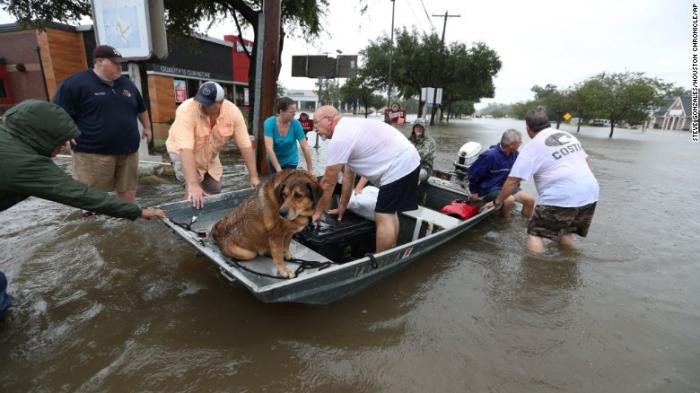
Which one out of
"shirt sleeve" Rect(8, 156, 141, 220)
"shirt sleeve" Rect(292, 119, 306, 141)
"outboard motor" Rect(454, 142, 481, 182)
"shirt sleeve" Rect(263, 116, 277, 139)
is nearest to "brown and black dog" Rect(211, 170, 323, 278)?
"shirt sleeve" Rect(8, 156, 141, 220)

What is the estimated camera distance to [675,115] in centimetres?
6197

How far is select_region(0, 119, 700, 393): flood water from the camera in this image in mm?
2564

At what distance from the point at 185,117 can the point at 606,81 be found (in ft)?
152

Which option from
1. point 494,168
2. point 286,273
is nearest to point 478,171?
point 494,168

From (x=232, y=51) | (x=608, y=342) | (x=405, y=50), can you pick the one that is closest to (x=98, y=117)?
(x=608, y=342)

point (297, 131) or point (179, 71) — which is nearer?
point (297, 131)

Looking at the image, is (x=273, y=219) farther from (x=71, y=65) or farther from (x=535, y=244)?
(x=71, y=65)

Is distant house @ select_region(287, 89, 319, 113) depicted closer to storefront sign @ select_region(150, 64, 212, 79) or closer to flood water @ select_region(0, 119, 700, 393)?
storefront sign @ select_region(150, 64, 212, 79)

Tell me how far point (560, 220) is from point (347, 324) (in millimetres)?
3104

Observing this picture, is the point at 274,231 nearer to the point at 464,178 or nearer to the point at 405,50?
the point at 464,178

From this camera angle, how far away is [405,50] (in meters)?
37.4

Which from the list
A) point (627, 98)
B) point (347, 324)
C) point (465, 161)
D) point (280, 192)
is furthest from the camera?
point (627, 98)

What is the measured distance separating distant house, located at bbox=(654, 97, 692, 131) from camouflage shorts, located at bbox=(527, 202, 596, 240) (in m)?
72.5

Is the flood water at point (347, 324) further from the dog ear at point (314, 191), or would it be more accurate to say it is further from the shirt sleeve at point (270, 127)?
the shirt sleeve at point (270, 127)
